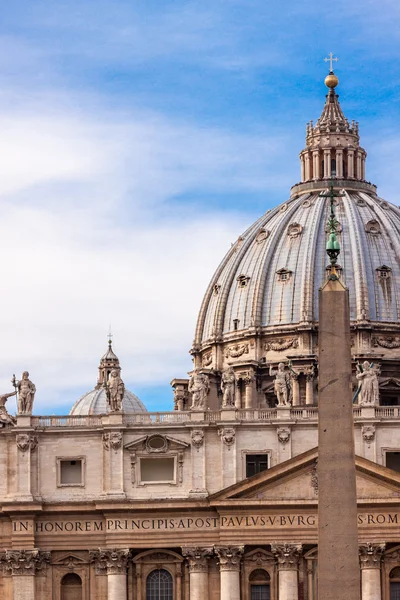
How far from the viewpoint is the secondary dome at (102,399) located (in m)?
147

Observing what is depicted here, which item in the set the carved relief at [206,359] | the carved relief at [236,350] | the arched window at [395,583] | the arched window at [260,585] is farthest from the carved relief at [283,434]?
the carved relief at [206,359]

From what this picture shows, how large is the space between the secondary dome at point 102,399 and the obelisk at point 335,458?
9574 centimetres

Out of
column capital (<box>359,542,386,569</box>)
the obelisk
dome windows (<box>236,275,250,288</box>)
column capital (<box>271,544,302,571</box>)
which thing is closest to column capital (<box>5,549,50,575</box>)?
column capital (<box>271,544,302,571</box>)

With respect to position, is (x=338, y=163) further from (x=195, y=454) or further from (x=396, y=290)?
(x=195, y=454)

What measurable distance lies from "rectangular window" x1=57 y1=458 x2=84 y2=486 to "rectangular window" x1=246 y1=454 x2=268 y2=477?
8204mm

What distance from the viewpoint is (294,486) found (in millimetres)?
99312

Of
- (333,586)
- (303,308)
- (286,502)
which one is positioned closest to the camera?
(333,586)

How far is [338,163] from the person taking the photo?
153m

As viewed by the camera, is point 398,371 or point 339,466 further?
point 398,371

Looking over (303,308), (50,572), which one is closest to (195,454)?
(50,572)

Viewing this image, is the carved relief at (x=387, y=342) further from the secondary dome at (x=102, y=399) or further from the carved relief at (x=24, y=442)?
the carved relief at (x=24, y=442)

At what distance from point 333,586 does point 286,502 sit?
173ft

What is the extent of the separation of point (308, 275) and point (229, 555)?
48.1 meters

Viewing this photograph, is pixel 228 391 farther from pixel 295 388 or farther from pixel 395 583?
pixel 295 388
